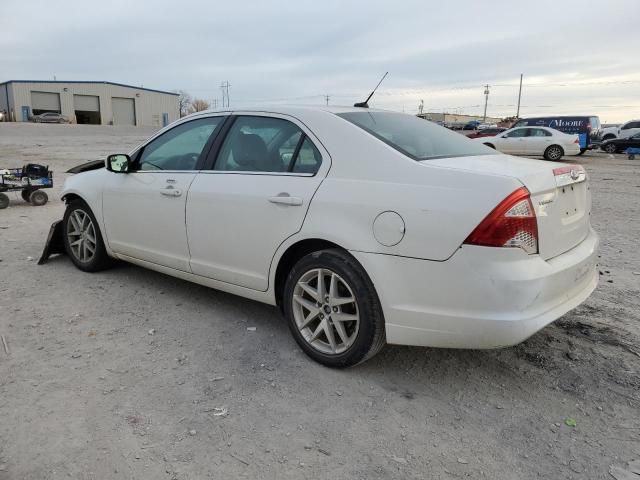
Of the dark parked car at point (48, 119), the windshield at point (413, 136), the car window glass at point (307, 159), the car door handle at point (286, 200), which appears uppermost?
the dark parked car at point (48, 119)

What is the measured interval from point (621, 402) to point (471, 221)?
4.48 ft

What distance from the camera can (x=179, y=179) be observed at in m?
4.08

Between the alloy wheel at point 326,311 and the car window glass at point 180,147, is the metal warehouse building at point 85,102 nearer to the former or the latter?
the car window glass at point 180,147

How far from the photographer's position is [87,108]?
220 ft

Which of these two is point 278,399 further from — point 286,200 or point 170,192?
point 170,192

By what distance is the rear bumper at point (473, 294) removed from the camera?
262cm

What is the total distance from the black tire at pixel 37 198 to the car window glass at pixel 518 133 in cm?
1913

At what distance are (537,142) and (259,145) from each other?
829 inches

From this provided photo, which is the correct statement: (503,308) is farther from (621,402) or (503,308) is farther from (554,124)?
(554,124)

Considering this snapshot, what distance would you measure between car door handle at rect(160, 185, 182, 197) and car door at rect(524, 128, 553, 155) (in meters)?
21.0

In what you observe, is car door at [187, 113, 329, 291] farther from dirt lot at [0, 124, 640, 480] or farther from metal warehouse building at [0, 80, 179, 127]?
metal warehouse building at [0, 80, 179, 127]

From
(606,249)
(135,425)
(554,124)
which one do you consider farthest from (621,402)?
(554,124)

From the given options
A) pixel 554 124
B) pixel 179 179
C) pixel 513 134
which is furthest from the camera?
pixel 554 124

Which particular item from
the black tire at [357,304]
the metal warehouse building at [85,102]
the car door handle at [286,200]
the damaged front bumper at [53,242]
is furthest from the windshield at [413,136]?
the metal warehouse building at [85,102]
